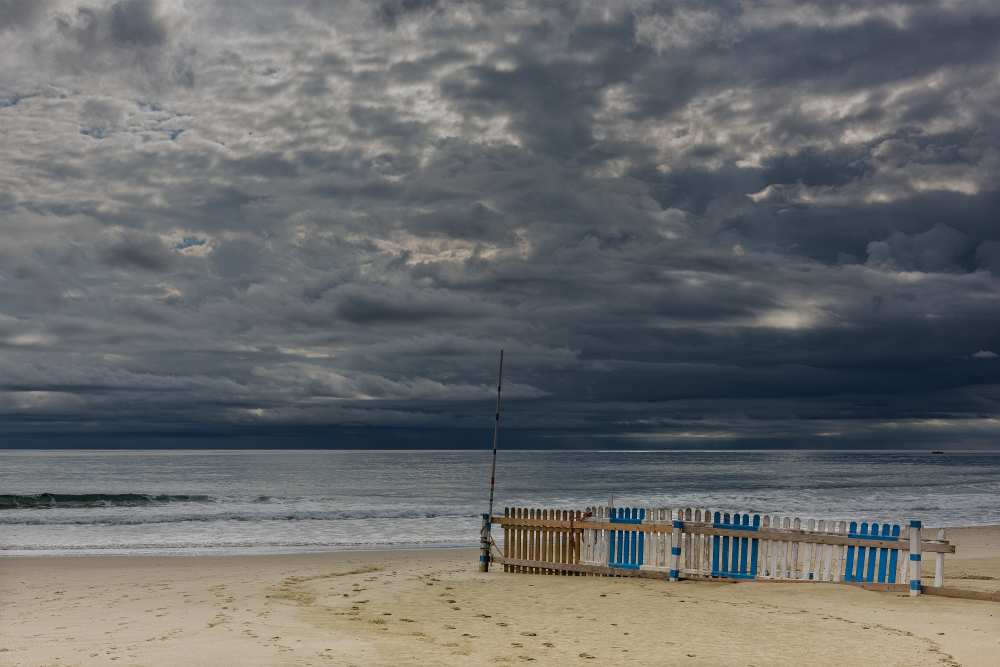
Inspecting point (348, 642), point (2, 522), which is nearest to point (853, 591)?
point (348, 642)

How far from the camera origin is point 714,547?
16438 millimetres

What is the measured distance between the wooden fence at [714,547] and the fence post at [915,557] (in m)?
0.02

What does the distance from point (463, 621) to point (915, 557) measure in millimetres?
8280

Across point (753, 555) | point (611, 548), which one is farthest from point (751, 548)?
point (611, 548)

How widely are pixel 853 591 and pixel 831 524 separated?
1244mm

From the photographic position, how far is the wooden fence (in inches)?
605

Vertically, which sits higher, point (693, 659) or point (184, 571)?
point (693, 659)

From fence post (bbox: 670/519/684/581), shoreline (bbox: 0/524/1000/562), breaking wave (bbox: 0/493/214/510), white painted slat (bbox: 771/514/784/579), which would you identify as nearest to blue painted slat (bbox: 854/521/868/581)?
white painted slat (bbox: 771/514/784/579)

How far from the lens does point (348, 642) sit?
11312 mm

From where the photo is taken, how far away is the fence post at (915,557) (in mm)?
14922

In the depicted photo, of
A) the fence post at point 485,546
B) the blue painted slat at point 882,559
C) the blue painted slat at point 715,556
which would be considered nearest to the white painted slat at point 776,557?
the blue painted slat at point 715,556

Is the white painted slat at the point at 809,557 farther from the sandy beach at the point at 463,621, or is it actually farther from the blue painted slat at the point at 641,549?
the blue painted slat at the point at 641,549

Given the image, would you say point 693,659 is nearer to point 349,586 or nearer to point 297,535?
point 349,586

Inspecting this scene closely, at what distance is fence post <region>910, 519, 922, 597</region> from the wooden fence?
0.05 feet
